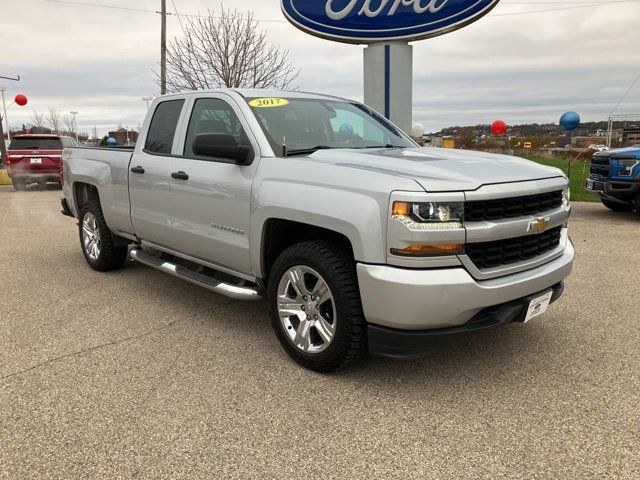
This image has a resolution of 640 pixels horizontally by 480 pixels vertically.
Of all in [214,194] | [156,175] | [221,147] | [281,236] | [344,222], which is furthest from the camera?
[156,175]

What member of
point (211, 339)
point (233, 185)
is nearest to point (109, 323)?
point (211, 339)

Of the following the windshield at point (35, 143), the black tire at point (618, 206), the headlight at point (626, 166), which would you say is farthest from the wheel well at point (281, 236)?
the windshield at point (35, 143)

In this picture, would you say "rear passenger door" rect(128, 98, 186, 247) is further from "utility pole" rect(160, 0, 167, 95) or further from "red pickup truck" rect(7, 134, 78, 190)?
"utility pole" rect(160, 0, 167, 95)

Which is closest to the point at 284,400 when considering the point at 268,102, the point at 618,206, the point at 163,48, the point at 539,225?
the point at 539,225

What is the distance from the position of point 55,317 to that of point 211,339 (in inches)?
60.7

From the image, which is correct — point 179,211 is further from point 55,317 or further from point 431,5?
point 431,5

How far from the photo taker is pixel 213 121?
4.32 metres

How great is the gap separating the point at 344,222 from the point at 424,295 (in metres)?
0.63

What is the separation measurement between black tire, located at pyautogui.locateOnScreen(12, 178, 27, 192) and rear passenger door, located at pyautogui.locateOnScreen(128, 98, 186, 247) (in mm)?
13349

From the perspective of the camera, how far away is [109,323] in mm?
4418

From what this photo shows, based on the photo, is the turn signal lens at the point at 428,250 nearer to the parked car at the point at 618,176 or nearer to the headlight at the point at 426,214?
the headlight at the point at 426,214

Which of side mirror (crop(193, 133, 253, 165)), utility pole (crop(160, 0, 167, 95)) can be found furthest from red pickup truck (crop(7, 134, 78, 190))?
side mirror (crop(193, 133, 253, 165))

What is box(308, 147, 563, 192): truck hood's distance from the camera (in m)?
2.93

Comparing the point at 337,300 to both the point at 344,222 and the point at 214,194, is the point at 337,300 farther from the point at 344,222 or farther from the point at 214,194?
the point at 214,194
